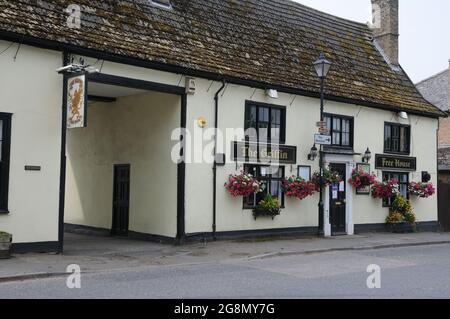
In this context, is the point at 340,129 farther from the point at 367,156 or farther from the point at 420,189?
the point at 420,189

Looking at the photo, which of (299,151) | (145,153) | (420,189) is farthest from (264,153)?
(420,189)

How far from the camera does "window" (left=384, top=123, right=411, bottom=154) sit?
68.4ft

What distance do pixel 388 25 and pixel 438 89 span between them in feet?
45.6

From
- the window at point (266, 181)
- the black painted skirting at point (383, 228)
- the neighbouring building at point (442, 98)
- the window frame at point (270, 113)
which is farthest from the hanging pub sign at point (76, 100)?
the neighbouring building at point (442, 98)

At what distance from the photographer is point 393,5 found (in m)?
22.9

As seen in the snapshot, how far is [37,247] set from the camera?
12.4m

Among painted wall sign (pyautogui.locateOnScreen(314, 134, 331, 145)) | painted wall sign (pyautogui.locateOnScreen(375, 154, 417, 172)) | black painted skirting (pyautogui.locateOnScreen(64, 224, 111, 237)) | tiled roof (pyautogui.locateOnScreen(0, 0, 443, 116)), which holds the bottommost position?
black painted skirting (pyautogui.locateOnScreen(64, 224, 111, 237))

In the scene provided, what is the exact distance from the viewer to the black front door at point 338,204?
1873 cm

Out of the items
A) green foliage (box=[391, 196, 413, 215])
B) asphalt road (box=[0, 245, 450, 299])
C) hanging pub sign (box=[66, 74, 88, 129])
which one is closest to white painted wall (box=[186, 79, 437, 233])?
green foliage (box=[391, 196, 413, 215])

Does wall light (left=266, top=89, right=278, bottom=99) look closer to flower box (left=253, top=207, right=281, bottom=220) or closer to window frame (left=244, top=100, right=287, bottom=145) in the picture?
window frame (left=244, top=100, right=287, bottom=145)

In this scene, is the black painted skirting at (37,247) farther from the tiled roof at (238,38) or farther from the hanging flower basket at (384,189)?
the hanging flower basket at (384,189)

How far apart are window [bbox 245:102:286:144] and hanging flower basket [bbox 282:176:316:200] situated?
50.2 inches

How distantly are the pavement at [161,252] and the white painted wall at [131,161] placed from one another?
2.99 feet

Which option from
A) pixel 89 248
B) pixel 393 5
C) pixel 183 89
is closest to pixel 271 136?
pixel 183 89
